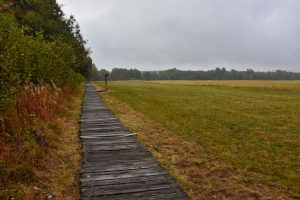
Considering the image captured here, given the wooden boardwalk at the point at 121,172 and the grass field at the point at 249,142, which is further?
the grass field at the point at 249,142

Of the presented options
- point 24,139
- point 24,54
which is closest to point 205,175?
point 24,139

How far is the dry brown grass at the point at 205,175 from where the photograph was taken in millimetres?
5932

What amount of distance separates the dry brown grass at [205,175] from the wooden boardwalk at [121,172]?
319 millimetres

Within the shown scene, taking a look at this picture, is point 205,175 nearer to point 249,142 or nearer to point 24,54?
point 249,142

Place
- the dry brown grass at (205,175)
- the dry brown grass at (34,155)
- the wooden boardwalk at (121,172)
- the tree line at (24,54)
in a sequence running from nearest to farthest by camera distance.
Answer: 1. the wooden boardwalk at (121,172)
2. the dry brown grass at (34,155)
3. the dry brown grass at (205,175)
4. the tree line at (24,54)

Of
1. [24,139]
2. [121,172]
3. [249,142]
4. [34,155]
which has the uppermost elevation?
[24,139]

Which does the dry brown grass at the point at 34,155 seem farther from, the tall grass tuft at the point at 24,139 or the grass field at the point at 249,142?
the grass field at the point at 249,142

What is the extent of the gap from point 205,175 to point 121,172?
1646mm

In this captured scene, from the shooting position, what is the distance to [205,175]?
22.6ft

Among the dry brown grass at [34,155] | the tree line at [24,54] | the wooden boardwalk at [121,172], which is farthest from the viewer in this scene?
the tree line at [24,54]

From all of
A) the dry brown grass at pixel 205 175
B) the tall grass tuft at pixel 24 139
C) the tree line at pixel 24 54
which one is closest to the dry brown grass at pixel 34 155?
the tall grass tuft at pixel 24 139

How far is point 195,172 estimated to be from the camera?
7.06 m

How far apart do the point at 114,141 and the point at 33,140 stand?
245 cm

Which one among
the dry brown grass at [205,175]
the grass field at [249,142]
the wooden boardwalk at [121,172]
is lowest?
the grass field at [249,142]
